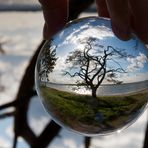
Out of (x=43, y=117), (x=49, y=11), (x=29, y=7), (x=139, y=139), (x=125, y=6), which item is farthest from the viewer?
(x=139, y=139)

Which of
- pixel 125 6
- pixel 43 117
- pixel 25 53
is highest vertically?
pixel 125 6

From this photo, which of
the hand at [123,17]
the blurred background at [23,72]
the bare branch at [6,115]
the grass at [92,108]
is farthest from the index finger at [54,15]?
the bare branch at [6,115]

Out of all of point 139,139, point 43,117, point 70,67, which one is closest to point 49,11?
point 70,67

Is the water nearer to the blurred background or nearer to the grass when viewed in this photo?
the grass

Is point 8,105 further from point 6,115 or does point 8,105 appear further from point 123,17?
point 123,17

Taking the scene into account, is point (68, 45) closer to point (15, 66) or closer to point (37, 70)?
point (37, 70)

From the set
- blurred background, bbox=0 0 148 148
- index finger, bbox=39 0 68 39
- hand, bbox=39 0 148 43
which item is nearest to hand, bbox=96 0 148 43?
hand, bbox=39 0 148 43
